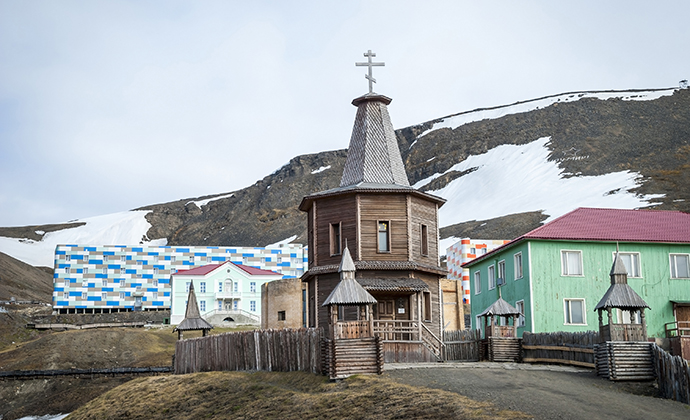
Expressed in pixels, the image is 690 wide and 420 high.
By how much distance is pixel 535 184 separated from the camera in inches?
5512

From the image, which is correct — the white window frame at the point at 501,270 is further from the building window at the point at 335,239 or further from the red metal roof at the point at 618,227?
the building window at the point at 335,239

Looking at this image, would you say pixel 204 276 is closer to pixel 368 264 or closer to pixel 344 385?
pixel 368 264

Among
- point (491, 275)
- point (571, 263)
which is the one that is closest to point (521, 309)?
point (571, 263)

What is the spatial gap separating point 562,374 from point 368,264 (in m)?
11.1

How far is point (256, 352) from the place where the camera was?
31.0 meters

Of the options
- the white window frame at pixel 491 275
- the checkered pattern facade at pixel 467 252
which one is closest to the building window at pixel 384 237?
the white window frame at pixel 491 275

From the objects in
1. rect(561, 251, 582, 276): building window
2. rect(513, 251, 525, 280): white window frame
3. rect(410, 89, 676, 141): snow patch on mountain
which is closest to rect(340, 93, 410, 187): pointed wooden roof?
rect(513, 251, 525, 280): white window frame

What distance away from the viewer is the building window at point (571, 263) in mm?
41031

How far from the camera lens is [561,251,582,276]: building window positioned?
4103 centimetres

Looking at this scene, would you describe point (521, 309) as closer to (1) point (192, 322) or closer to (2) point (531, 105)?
(1) point (192, 322)

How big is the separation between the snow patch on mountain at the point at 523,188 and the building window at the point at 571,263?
2532 inches

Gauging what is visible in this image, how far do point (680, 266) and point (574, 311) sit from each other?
6295 mm

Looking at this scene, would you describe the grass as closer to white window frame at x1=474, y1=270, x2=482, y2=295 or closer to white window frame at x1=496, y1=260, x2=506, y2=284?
white window frame at x1=496, y1=260, x2=506, y2=284

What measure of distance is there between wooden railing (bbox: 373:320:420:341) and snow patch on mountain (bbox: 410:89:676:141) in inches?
5541
